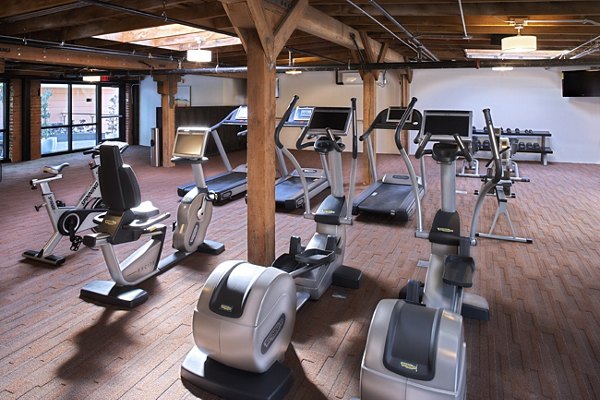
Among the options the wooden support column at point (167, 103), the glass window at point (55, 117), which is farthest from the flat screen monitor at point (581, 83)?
the glass window at point (55, 117)

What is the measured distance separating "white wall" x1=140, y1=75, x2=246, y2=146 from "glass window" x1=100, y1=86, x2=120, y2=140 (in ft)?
2.38

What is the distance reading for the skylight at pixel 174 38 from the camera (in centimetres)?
745

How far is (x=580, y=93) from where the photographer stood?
1165 centimetres

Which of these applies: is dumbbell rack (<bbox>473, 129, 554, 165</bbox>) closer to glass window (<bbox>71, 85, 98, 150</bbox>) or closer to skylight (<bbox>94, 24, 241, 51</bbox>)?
skylight (<bbox>94, 24, 241, 51</bbox>)

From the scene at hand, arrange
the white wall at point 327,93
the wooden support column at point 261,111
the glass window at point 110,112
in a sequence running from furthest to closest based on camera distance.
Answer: the glass window at point 110,112 < the white wall at point 327,93 < the wooden support column at point 261,111

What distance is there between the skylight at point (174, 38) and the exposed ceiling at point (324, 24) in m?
0.15

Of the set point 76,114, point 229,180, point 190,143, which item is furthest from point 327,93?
point 190,143

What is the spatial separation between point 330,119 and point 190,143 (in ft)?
5.22

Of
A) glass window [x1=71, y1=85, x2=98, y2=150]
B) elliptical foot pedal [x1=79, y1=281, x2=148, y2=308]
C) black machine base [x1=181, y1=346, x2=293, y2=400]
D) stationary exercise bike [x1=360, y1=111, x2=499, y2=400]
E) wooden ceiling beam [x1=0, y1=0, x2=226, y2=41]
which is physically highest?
wooden ceiling beam [x1=0, y1=0, x2=226, y2=41]

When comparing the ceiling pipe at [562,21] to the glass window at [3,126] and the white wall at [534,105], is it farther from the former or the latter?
the glass window at [3,126]

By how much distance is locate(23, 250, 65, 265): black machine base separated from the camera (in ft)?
15.6

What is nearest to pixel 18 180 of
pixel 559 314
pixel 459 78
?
pixel 559 314

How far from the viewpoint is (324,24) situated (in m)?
6.19

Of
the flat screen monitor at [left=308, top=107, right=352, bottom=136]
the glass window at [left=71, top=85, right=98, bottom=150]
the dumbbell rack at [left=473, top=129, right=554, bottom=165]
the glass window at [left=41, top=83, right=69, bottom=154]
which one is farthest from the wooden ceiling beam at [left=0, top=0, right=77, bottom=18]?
the dumbbell rack at [left=473, top=129, right=554, bottom=165]
